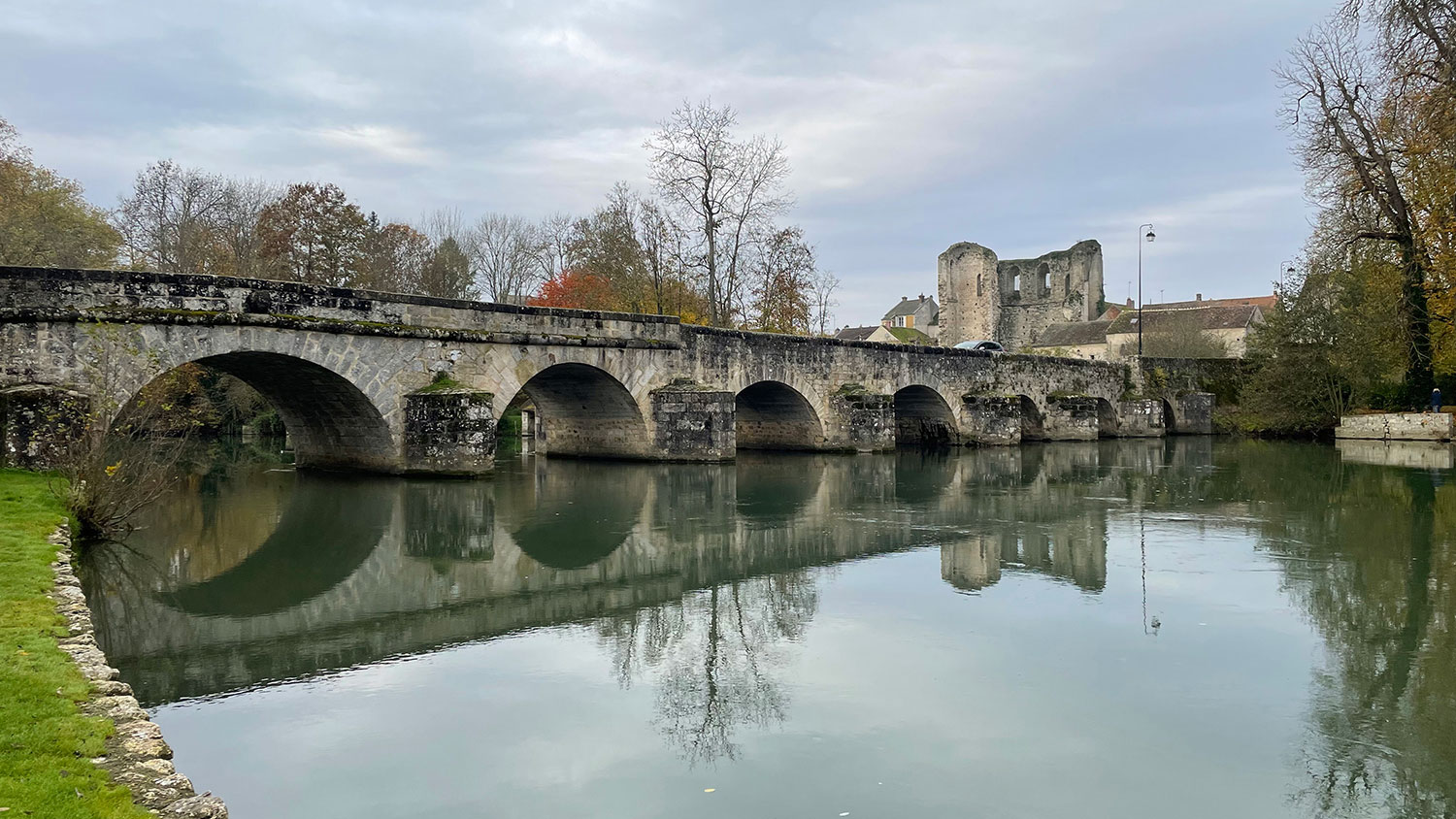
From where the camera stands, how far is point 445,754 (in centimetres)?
480

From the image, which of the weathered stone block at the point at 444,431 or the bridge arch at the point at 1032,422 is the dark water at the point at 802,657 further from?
the bridge arch at the point at 1032,422

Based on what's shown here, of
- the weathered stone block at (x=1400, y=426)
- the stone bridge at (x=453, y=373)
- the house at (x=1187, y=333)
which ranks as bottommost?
the weathered stone block at (x=1400, y=426)

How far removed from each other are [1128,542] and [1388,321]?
18.9 m

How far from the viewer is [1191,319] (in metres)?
50.7

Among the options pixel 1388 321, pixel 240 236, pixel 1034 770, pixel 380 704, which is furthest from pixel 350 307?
pixel 1388 321

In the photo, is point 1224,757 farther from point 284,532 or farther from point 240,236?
point 240,236

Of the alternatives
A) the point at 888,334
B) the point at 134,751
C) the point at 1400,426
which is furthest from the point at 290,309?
the point at 888,334

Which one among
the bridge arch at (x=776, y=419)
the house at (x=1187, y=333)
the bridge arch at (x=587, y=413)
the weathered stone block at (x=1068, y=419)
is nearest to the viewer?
the bridge arch at (x=587, y=413)

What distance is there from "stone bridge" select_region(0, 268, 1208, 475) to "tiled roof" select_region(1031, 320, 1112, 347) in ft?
80.1

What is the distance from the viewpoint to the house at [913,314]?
84.9m

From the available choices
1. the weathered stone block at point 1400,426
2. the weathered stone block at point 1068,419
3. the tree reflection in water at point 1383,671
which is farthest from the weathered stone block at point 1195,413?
the tree reflection in water at point 1383,671

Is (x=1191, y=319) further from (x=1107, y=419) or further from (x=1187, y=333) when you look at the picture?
(x=1107, y=419)

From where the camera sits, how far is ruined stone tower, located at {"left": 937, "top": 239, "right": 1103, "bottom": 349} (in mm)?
51438

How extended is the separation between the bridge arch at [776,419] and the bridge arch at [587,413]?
3826 millimetres
